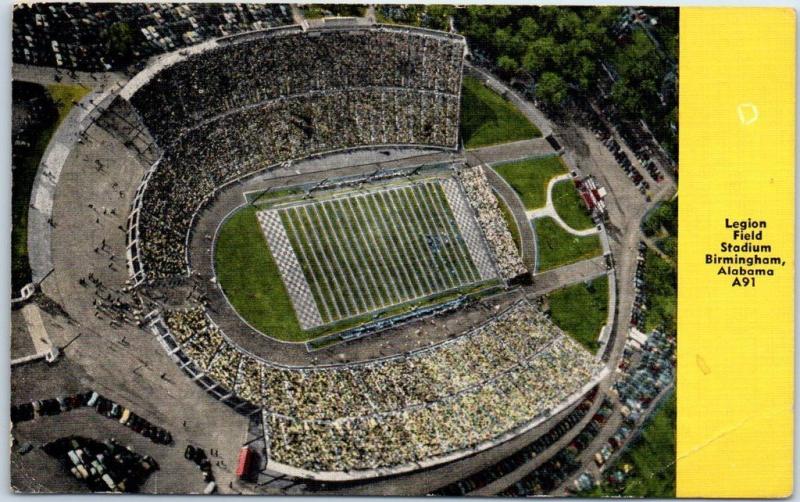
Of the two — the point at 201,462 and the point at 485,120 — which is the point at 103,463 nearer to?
the point at 201,462

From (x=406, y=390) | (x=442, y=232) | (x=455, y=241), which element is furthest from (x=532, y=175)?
(x=406, y=390)

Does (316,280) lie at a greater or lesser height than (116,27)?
lesser

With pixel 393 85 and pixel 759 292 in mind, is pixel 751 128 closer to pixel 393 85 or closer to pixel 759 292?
pixel 759 292

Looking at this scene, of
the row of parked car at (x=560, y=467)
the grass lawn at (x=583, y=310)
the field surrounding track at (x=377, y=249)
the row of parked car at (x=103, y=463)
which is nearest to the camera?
the row of parked car at (x=103, y=463)

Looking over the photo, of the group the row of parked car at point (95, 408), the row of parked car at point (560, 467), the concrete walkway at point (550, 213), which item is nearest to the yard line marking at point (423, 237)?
the concrete walkway at point (550, 213)

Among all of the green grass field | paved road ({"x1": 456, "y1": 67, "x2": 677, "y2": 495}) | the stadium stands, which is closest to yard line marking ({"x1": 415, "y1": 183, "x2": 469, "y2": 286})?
the stadium stands

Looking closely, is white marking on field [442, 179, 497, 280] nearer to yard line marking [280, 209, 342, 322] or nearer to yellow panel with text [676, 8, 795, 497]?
yard line marking [280, 209, 342, 322]

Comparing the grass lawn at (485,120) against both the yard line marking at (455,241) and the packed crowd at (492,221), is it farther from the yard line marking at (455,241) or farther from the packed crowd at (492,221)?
the yard line marking at (455,241)
